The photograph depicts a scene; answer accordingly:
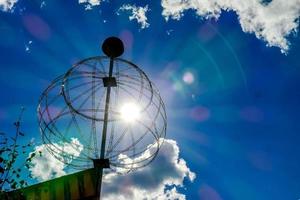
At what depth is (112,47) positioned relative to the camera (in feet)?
54.3

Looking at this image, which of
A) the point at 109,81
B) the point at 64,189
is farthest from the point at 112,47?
the point at 64,189

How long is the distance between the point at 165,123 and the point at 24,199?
898cm

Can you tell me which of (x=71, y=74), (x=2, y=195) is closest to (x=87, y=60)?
(x=71, y=74)

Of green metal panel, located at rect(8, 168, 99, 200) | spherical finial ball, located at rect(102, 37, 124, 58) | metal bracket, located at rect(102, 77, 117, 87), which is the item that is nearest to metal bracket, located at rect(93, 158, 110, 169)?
green metal panel, located at rect(8, 168, 99, 200)

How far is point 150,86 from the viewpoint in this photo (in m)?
15.6

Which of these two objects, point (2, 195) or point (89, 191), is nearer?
point (89, 191)

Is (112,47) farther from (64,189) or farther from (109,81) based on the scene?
(64,189)

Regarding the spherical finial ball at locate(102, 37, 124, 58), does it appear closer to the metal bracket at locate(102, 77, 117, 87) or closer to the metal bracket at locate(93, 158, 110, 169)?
the metal bracket at locate(102, 77, 117, 87)

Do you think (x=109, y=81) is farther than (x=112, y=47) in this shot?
No

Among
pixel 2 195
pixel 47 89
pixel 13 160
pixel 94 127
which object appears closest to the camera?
pixel 47 89

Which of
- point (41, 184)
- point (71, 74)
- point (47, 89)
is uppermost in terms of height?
point (71, 74)

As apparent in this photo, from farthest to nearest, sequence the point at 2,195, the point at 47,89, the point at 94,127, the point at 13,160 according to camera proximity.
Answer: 1. the point at 13,160
2. the point at 2,195
3. the point at 94,127
4. the point at 47,89

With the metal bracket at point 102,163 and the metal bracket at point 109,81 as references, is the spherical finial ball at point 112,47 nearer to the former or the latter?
the metal bracket at point 109,81

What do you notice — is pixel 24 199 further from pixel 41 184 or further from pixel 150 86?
pixel 150 86
